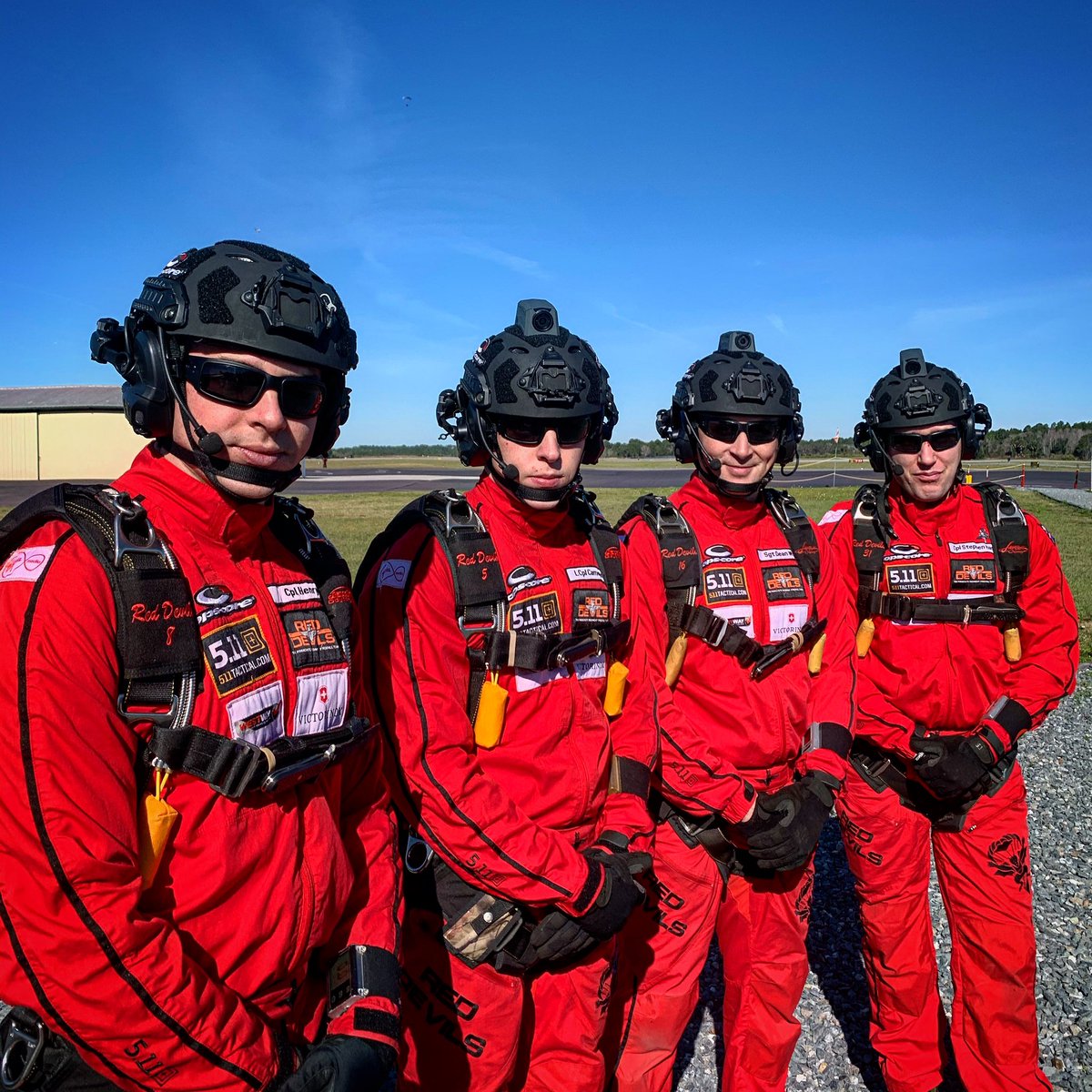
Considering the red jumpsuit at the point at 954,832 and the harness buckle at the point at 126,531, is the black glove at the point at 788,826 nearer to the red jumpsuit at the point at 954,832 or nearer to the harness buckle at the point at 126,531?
the red jumpsuit at the point at 954,832

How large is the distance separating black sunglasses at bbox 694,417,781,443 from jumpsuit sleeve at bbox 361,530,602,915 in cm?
178

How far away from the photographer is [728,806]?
3.46 m

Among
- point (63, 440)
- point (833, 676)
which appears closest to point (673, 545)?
point (833, 676)

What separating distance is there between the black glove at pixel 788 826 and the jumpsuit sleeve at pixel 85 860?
92.2 inches

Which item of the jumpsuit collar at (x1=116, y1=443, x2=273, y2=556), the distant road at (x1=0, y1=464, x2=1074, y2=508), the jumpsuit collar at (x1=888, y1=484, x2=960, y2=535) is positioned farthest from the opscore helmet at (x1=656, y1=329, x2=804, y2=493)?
the distant road at (x1=0, y1=464, x2=1074, y2=508)

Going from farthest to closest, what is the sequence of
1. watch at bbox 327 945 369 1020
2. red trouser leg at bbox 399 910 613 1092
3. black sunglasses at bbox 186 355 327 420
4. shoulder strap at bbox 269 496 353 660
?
red trouser leg at bbox 399 910 613 1092 → shoulder strap at bbox 269 496 353 660 → watch at bbox 327 945 369 1020 → black sunglasses at bbox 186 355 327 420

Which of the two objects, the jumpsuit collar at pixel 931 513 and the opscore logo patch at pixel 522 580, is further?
the jumpsuit collar at pixel 931 513

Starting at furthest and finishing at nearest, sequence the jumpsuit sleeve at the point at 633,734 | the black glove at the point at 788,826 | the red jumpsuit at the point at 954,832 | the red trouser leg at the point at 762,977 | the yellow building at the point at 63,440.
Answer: the yellow building at the point at 63,440
the red jumpsuit at the point at 954,832
the red trouser leg at the point at 762,977
the black glove at the point at 788,826
the jumpsuit sleeve at the point at 633,734

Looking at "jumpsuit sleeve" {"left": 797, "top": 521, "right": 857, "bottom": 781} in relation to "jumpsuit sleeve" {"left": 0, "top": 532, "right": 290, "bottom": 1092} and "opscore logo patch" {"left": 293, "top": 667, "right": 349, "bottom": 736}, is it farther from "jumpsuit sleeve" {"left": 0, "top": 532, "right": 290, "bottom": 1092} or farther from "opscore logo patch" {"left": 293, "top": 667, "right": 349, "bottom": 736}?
"jumpsuit sleeve" {"left": 0, "top": 532, "right": 290, "bottom": 1092}

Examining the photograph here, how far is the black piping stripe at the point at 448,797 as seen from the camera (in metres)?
2.68

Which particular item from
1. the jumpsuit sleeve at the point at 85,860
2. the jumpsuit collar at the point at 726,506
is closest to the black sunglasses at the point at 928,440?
the jumpsuit collar at the point at 726,506

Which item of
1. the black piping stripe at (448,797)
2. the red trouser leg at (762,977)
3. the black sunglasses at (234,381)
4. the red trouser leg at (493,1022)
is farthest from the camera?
the red trouser leg at (762,977)

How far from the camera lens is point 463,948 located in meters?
2.79

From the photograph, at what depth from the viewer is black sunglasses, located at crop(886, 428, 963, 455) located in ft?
14.0
